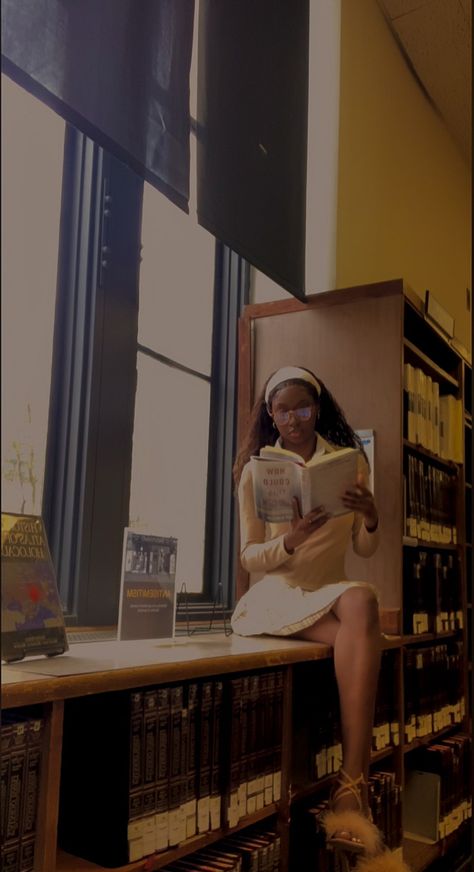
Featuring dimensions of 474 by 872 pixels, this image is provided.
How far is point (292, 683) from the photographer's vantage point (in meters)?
2.01

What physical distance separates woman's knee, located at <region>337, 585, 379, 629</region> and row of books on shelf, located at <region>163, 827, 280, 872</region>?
55 centimetres

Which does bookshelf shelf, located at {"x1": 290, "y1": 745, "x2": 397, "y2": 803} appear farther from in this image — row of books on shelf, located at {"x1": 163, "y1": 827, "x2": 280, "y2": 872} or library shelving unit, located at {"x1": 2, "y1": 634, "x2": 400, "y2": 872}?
row of books on shelf, located at {"x1": 163, "y1": 827, "x2": 280, "y2": 872}

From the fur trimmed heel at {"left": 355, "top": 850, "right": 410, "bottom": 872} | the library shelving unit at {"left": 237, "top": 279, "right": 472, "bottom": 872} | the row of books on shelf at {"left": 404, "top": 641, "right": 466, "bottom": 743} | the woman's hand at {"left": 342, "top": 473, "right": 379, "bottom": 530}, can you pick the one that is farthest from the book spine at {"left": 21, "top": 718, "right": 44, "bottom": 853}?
the row of books on shelf at {"left": 404, "top": 641, "right": 466, "bottom": 743}

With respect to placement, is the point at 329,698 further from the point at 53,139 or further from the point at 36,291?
the point at 53,139

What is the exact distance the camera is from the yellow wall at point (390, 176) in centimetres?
325

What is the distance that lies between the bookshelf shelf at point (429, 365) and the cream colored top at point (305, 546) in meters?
0.60

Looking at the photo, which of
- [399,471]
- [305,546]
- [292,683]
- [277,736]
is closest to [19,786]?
[277,736]

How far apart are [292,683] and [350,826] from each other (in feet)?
1.18

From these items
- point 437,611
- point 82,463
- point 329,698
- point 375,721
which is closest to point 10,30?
point 82,463

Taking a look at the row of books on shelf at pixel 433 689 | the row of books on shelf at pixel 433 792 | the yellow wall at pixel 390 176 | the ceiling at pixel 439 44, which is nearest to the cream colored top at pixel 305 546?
the row of books on shelf at pixel 433 689

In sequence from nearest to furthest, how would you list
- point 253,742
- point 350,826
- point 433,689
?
point 253,742
point 350,826
point 433,689

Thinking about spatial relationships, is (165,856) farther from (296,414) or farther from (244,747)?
(296,414)

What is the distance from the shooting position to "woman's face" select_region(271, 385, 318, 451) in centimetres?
227

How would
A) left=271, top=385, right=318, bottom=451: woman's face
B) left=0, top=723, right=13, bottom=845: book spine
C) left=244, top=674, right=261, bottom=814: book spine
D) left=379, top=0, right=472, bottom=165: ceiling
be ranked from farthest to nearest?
left=379, top=0, right=472, bottom=165: ceiling → left=271, top=385, right=318, bottom=451: woman's face → left=244, top=674, right=261, bottom=814: book spine → left=0, top=723, right=13, bottom=845: book spine
